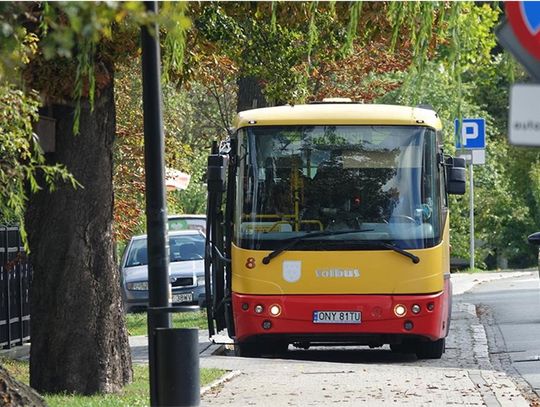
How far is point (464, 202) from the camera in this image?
5056cm

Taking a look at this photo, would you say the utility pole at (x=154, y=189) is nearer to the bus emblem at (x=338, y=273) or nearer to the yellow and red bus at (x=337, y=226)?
the yellow and red bus at (x=337, y=226)

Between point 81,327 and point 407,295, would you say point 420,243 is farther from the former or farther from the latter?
point 81,327

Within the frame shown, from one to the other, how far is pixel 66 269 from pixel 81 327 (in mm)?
535

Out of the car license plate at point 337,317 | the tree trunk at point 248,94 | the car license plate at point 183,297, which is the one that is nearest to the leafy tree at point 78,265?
the car license plate at point 337,317

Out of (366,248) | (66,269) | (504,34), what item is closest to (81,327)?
(66,269)

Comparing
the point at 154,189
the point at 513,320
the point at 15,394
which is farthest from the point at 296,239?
the point at 154,189

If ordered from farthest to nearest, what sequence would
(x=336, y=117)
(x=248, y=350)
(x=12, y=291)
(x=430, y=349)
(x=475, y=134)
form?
(x=475, y=134) → (x=12, y=291) → (x=248, y=350) → (x=430, y=349) → (x=336, y=117)

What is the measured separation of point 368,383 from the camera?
1468 cm

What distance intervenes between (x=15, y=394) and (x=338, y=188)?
7787 millimetres

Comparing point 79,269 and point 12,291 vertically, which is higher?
point 79,269

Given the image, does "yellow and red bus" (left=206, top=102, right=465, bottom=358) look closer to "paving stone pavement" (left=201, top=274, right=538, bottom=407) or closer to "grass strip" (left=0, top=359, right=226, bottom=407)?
"paving stone pavement" (left=201, top=274, right=538, bottom=407)

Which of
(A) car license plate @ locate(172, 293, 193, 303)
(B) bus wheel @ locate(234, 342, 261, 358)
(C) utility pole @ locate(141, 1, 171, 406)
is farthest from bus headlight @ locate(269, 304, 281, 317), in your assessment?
(A) car license plate @ locate(172, 293, 193, 303)

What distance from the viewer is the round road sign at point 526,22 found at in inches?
308

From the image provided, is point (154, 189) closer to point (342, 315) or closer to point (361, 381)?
point (361, 381)
